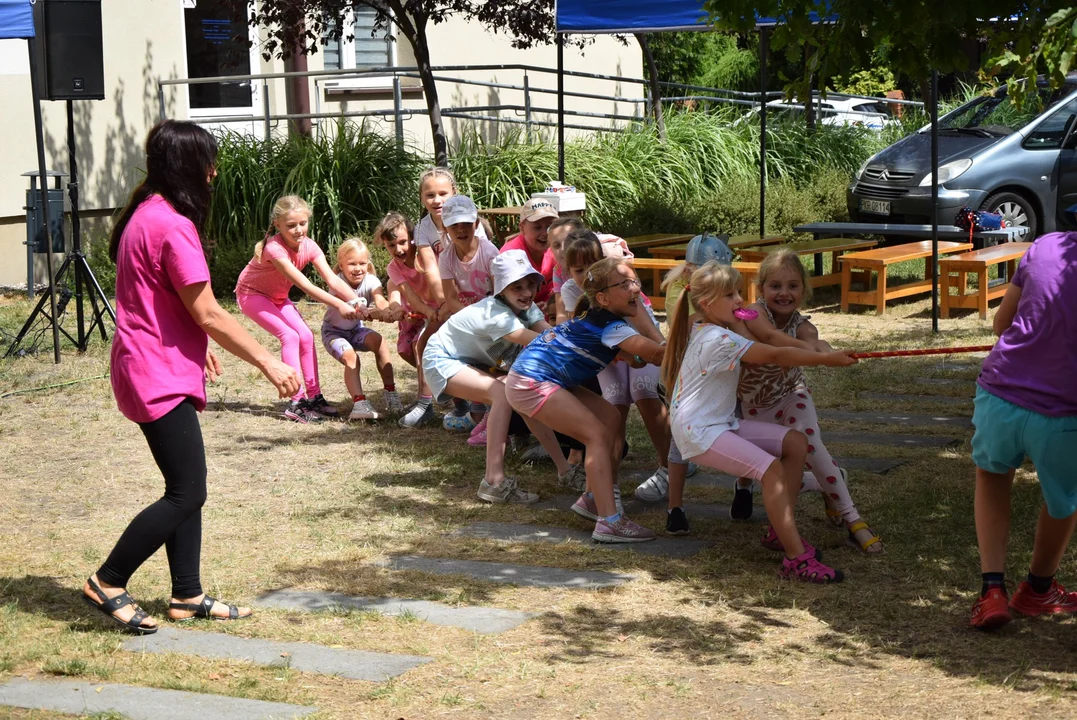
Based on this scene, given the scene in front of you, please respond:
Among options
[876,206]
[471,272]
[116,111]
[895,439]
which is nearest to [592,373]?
[471,272]

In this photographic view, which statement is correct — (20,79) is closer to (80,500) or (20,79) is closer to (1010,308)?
(80,500)

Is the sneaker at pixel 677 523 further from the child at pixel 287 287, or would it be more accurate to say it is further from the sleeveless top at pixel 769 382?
the child at pixel 287 287

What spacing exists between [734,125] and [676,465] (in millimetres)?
14068

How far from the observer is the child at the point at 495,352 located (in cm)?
639

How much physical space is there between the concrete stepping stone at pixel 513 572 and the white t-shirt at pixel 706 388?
23.8 inches

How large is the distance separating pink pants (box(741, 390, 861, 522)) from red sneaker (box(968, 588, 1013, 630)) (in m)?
0.98

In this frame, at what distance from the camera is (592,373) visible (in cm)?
582

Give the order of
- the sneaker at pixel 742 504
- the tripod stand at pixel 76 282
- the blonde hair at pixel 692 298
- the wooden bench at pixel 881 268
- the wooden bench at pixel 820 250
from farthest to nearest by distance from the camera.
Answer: the wooden bench at pixel 820 250 → the wooden bench at pixel 881 268 → the tripod stand at pixel 76 282 → the sneaker at pixel 742 504 → the blonde hair at pixel 692 298

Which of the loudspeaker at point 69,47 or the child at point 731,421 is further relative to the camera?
the loudspeaker at point 69,47

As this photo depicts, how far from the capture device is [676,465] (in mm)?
5770

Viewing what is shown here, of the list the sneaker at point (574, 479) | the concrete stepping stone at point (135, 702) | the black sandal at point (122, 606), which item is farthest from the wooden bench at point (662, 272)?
the concrete stepping stone at point (135, 702)

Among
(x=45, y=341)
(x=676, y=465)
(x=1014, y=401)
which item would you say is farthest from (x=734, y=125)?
(x=1014, y=401)

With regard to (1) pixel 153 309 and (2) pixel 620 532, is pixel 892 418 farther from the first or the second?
(1) pixel 153 309

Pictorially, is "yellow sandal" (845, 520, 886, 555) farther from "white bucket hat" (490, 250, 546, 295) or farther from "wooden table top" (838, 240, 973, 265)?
"wooden table top" (838, 240, 973, 265)
